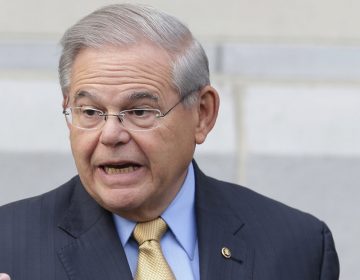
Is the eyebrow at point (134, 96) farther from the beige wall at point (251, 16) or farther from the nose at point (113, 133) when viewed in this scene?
the beige wall at point (251, 16)

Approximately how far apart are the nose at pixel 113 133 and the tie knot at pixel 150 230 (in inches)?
11.3

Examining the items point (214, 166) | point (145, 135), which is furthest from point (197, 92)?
point (214, 166)

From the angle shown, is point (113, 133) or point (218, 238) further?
point (218, 238)

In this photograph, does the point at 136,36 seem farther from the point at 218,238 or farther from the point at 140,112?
the point at 218,238

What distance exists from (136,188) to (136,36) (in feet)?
1.27

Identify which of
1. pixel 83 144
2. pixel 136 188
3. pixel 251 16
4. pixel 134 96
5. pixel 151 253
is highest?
pixel 134 96

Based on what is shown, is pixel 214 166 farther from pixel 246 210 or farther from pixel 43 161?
pixel 246 210

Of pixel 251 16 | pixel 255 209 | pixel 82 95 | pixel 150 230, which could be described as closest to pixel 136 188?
pixel 150 230

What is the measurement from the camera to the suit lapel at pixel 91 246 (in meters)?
3.29

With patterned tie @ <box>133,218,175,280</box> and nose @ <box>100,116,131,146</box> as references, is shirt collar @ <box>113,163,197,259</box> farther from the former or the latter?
nose @ <box>100,116,131,146</box>

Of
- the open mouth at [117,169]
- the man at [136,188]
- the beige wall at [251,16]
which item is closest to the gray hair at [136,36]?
the man at [136,188]

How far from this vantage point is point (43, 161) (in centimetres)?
541

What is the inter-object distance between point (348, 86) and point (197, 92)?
2150mm

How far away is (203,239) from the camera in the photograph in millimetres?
3443
